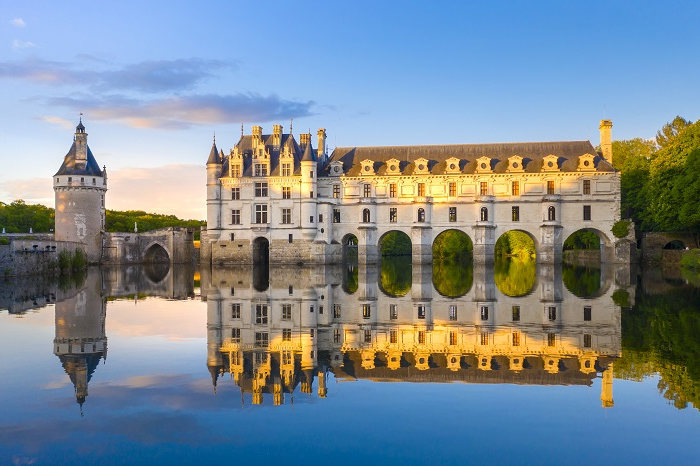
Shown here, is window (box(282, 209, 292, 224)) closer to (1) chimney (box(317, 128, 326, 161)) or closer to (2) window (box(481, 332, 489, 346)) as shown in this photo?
(1) chimney (box(317, 128, 326, 161))

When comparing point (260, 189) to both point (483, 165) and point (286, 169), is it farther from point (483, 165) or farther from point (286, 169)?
point (483, 165)

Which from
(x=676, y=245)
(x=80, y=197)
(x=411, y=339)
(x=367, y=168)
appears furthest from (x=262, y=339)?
A: (x=676, y=245)

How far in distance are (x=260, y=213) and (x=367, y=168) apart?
1049cm

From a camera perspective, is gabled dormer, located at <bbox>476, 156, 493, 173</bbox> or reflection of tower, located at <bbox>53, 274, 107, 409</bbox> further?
gabled dormer, located at <bbox>476, 156, 493, 173</bbox>

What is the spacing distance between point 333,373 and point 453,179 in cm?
4129

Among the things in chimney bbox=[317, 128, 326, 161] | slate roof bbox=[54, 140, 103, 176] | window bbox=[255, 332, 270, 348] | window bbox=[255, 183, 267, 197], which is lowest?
window bbox=[255, 332, 270, 348]

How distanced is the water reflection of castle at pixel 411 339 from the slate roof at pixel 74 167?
121ft

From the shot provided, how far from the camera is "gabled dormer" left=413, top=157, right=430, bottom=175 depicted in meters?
52.0

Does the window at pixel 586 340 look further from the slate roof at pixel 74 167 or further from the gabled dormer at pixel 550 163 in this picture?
the slate roof at pixel 74 167

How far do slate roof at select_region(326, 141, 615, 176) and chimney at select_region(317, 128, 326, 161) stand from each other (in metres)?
1.35

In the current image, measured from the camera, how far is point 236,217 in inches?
2121

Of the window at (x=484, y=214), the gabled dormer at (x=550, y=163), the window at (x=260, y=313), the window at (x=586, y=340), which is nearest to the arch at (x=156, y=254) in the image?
the window at (x=484, y=214)

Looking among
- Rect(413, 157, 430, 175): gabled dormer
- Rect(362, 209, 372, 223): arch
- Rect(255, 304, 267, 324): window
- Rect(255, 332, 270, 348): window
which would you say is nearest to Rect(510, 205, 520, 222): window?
Rect(413, 157, 430, 175): gabled dormer

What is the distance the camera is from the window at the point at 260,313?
18922 millimetres
